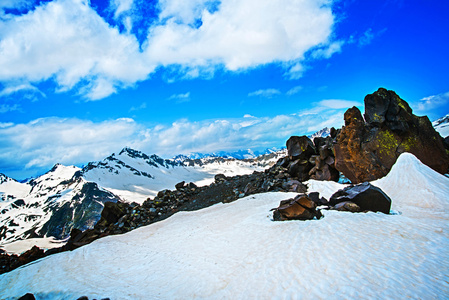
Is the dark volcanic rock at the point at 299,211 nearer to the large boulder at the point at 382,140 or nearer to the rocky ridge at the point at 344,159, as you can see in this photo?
the rocky ridge at the point at 344,159

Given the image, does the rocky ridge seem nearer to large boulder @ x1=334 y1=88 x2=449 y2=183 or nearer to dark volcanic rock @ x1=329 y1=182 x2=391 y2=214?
large boulder @ x1=334 y1=88 x2=449 y2=183

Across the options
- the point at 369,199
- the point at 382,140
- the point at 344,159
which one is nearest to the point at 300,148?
the point at 344,159

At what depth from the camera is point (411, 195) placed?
48.7 ft

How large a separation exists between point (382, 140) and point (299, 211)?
1365 centimetres

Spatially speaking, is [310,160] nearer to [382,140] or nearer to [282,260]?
[382,140]

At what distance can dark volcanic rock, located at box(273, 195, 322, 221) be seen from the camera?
13492mm

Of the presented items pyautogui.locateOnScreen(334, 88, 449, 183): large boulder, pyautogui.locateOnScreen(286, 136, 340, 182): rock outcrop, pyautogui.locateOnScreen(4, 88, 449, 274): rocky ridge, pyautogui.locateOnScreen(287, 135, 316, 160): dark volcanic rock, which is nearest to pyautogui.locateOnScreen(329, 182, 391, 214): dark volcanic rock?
pyautogui.locateOnScreen(4, 88, 449, 274): rocky ridge

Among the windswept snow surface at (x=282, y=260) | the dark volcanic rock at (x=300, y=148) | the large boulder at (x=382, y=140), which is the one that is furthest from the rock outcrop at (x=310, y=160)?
the windswept snow surface at (x=282, y=260)

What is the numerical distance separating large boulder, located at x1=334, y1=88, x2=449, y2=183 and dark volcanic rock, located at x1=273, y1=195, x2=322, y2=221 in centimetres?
1023

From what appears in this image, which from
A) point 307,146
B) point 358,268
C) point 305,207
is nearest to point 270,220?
point 305,207

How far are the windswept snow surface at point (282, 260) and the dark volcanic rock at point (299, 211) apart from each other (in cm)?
59

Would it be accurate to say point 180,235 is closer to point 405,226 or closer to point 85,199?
point 405,226

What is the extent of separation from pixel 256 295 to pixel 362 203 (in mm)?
10002

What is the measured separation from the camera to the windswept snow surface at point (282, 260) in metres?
7.32
